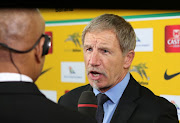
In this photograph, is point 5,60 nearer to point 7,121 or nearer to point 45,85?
point 7,121

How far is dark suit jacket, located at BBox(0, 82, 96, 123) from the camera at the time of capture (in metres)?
0.67

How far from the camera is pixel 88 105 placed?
107cm

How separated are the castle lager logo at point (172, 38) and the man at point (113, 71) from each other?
927mm

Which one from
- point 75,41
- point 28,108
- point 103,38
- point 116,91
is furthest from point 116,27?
point 75,41

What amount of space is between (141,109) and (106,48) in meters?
0.35

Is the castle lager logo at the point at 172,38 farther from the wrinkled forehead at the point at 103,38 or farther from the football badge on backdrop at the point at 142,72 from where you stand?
the wrinkled forehead at the point at 103,38

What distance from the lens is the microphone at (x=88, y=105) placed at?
1.04m

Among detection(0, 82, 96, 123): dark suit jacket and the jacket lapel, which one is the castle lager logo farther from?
detection(0, 82, 96, 123): dark suit jacket

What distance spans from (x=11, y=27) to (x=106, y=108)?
793 mm

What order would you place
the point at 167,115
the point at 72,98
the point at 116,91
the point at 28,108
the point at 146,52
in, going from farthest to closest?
the point at 146,52 → the point at 72,98 → the point at 116,91 → the point at 167,115 → the point at 28,108

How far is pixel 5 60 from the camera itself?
28.5 inches

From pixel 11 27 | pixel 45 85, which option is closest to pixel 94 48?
pixel 11 27

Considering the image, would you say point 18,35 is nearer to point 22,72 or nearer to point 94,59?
point 22,72

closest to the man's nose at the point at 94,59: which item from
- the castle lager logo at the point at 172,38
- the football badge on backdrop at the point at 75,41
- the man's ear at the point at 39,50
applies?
the man's ear at the point at 39,50
